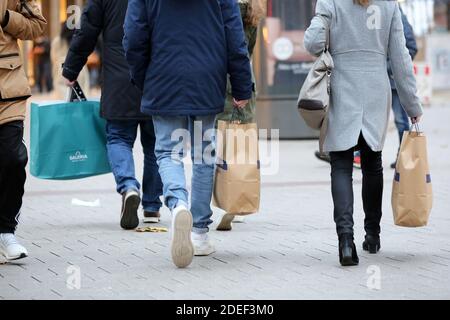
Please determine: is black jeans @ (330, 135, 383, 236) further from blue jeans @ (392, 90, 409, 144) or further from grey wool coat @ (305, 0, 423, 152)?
blue jeans @ (392, 90, 409, 144)

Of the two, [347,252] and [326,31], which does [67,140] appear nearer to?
[326,31]

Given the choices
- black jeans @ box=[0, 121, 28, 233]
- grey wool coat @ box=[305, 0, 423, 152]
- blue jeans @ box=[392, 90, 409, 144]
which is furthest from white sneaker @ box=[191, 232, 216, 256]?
blue jeans @ box=[392, 90, 409, 144]

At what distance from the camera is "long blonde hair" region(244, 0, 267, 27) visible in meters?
7.17

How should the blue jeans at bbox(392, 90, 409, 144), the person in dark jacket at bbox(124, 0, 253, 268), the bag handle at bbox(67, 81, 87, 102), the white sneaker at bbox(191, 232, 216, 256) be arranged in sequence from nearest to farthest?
the person in dark jacket at bbox(124, 0, 253, 268), the white sneaker at bbox(191, 232, 216, 256), the bag handle at bbox(67, 81, 87, 102), the blue jeans at bbox(392, 90, 409, 144)

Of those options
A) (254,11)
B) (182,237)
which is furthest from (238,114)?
(182,237)

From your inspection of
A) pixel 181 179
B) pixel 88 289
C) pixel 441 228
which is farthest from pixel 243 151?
pixel 441 228

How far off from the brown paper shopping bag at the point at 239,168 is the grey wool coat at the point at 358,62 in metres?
0.42

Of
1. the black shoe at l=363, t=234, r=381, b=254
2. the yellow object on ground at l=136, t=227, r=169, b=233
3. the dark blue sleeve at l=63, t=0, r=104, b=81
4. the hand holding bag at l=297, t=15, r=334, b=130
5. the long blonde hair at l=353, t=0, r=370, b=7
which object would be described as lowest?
the yellow object on ground at l=136, t=227, r=169, b=233

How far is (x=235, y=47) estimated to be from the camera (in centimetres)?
620

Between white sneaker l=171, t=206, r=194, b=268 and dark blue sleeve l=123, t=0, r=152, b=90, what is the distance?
34.2 inches

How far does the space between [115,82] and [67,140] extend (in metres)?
0.55

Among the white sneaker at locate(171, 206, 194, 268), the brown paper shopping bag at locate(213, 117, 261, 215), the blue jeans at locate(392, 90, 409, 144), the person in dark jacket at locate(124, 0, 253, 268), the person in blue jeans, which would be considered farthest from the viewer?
the blue jeans at locate(392, 90, 409, 144)
